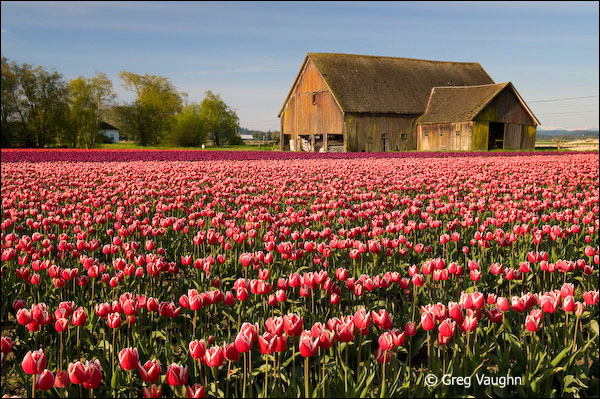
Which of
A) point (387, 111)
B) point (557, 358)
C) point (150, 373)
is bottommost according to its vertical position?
point (557, 358)

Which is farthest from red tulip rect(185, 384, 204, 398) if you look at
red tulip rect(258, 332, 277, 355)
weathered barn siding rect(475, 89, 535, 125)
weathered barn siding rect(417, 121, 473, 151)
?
weathered barn siding rect(475, 89, 535, 125)

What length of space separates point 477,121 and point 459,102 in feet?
14.9

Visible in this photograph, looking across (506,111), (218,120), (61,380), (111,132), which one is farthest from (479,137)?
(111,132)

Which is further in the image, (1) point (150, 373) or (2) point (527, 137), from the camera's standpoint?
(2) point (527, 137)

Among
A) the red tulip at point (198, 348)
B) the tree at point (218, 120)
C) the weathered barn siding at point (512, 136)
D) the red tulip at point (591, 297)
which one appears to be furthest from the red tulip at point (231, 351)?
the tree at point (218, 120)

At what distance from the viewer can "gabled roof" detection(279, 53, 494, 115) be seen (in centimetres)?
4962

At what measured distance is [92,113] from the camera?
80.1 meters

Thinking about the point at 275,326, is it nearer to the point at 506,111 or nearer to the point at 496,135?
the point at 506,111

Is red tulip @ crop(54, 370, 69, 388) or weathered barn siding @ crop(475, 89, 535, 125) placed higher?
weathered barn siding @ crop(475, 89, 535, 125)

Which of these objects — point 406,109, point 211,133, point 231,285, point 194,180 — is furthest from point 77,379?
point 211,133

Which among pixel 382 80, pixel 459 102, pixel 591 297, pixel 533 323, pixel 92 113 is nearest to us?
pixel 533 323

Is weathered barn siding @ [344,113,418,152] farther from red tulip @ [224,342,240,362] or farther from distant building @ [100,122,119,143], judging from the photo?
distant building @ [100,122,119,143]

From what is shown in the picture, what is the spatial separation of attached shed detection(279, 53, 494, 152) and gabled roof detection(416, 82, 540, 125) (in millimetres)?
1293

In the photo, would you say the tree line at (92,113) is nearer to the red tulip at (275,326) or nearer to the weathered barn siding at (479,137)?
the weathered barn siding at (479,137)
